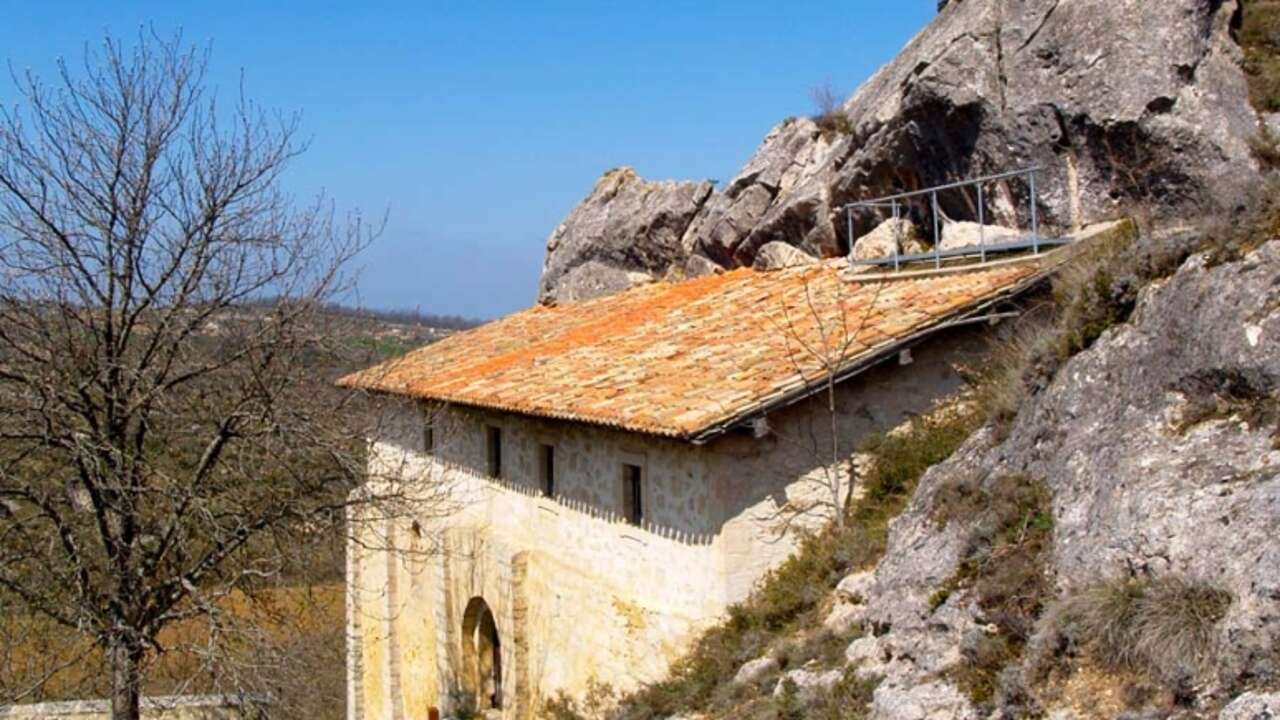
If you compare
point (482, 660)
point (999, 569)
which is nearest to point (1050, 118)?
point (999, 569)

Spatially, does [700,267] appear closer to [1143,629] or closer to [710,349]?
[710,349]

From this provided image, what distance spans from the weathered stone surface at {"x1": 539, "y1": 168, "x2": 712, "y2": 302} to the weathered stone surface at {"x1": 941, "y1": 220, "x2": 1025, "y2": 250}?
9417 millimetres

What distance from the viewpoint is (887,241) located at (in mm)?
16047

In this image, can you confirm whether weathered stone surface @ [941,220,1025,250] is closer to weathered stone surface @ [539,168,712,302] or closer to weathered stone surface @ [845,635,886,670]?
weathered stone surface @ [845,635,886,670]

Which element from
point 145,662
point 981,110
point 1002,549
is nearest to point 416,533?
point 145,662

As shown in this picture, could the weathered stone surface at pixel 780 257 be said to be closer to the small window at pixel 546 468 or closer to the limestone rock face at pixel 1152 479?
the small window at pixel 546 468

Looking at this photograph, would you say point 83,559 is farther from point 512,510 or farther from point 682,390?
point 682,390

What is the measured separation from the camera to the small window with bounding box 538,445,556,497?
14.8 metres

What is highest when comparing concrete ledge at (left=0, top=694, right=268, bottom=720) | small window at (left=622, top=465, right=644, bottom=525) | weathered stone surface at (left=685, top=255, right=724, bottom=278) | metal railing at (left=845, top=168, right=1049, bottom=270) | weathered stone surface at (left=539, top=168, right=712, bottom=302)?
weathered stone surface at (left=539, top=168, right=712, bottom=302)

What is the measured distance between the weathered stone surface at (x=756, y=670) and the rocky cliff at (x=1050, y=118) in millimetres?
6076

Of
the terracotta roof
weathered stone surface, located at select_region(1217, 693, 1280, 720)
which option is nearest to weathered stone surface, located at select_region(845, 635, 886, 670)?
the terracotta roof

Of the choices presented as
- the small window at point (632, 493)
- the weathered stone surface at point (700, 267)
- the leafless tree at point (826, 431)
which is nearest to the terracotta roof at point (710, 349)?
the leafless tree at point (826, 431)

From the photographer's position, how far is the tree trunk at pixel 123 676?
1195 centimetres

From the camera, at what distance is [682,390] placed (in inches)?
480
